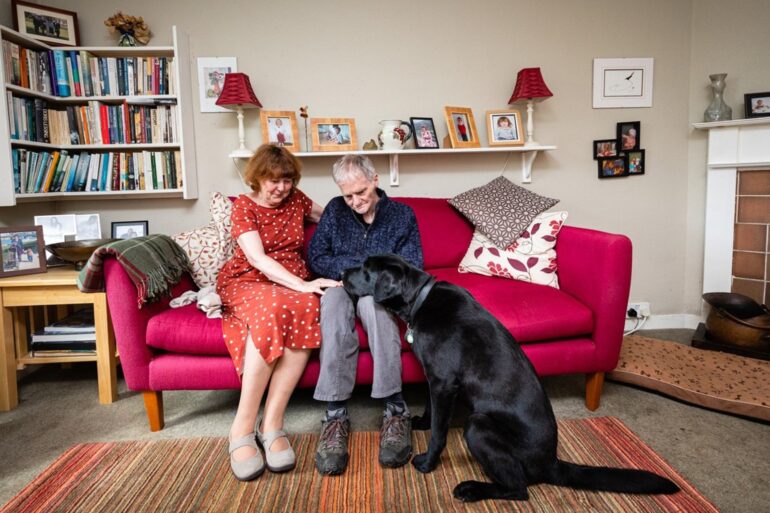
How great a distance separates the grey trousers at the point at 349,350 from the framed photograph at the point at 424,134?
1.33 meters

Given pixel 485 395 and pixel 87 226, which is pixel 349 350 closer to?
pixel 485 395

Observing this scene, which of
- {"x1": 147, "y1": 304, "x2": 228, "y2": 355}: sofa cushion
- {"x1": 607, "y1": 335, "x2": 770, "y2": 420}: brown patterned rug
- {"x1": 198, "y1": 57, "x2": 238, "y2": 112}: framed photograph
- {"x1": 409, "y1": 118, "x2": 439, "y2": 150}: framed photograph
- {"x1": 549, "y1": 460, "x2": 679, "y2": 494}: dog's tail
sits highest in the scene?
{"x1": 198, "y1": 57, "x2": 238, "y2": 112}: framed photograph

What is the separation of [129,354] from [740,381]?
98.9 inches

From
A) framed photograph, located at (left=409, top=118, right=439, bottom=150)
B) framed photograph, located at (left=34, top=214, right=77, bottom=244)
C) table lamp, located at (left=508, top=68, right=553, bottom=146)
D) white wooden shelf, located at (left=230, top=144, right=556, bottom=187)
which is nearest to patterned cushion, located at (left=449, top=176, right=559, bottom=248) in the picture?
white wooden shelf, located at (left=230, top=144, right=556, bottom=187)

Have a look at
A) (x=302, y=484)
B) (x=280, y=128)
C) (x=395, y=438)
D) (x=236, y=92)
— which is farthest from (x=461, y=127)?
(x=302, y=484)

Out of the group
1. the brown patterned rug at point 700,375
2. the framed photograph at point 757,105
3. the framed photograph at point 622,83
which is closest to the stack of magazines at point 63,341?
the brown patterned rug at point 700,375

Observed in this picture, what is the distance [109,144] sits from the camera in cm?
261

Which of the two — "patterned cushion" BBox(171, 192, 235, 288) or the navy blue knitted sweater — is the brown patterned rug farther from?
"patterned cushion" BBox(171, 192, 235, 288)

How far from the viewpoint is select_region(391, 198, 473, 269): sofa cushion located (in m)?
2.50

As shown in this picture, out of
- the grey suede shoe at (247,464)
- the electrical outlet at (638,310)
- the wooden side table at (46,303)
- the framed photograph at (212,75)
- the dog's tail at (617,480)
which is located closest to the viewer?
the dog's tail at (617,480)

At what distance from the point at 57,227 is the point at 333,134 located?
152 centimetres

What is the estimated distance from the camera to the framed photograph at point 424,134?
2.76 meters

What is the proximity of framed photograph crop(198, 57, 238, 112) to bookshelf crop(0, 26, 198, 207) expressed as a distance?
7 centimetres

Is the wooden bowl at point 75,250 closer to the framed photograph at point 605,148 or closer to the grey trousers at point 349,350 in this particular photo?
the grey trousers at point 349,350
